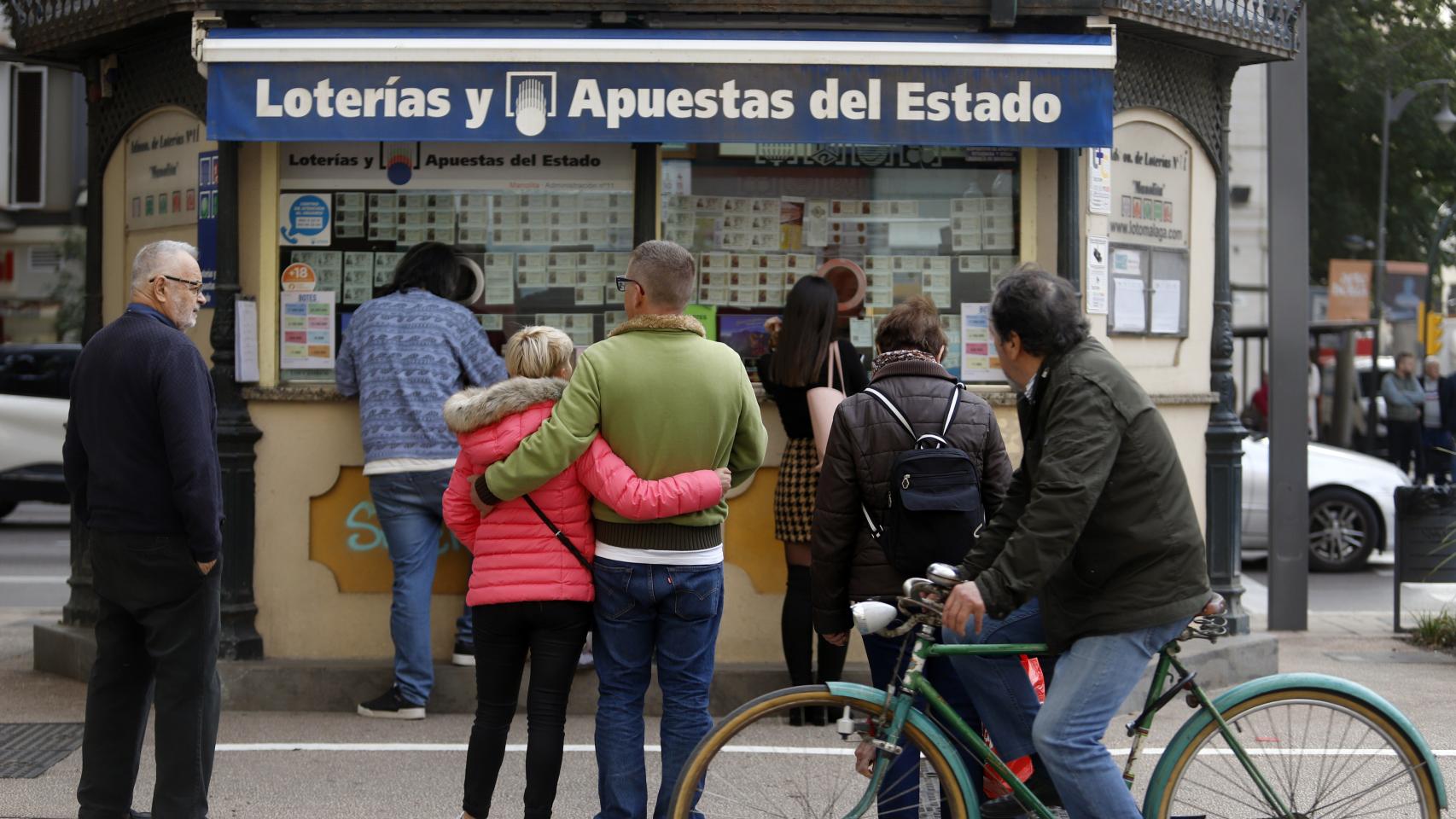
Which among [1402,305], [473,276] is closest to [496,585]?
[473,276]

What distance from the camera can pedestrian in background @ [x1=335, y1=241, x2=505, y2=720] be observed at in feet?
22.9

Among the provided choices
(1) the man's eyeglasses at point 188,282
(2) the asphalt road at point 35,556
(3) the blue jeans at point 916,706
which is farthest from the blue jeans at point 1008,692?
(2) the asphalt road at point 35,556

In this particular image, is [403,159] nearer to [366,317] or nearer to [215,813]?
[366,317]

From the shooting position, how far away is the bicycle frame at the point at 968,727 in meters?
4.14

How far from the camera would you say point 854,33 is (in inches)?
287

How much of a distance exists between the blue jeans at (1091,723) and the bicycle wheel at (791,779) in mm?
288

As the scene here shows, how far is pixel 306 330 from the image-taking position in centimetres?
762

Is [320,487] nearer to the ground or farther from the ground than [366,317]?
nearer to the ground

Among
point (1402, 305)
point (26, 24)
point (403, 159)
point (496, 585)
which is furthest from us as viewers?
point (1402, 305)

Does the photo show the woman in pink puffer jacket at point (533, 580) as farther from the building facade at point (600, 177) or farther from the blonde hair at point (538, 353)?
the building facade at point (600, 177)

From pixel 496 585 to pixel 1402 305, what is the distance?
22.9 metres

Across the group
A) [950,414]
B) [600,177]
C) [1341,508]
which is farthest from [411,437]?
[1341,508]

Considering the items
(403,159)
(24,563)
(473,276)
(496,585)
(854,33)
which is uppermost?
(854,33)

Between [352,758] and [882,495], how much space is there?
2.67 metres
